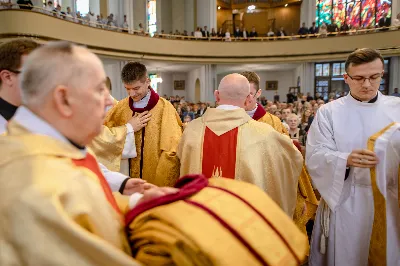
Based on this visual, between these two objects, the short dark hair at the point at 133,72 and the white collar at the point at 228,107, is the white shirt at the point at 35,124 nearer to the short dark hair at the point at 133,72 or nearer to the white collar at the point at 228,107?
the white collar at the point at 228,107

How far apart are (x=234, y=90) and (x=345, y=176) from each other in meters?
1.05

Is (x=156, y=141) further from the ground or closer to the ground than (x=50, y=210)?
closer to the ground

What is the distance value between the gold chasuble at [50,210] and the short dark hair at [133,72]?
A: 1851 millimetres

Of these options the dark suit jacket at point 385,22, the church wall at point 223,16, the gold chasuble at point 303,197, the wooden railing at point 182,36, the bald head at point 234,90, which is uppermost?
the church wall at point 223,16

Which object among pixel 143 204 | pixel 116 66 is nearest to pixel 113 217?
pixel 143 204

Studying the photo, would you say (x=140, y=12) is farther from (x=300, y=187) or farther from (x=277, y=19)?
(x=300, y=187)

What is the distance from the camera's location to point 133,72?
2.90 m

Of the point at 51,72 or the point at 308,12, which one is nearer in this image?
the point at 51,72

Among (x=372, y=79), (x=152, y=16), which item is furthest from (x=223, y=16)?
(x=372, y=79)

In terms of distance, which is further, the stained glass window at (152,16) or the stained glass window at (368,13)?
the stained glass window at (152,16)

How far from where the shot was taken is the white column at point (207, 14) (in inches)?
819

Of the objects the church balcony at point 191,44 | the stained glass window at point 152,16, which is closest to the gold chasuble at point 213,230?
the church balcony at point 191,44

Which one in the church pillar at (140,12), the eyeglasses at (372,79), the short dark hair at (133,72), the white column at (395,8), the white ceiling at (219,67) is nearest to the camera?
the eyeglasses at (372,79)

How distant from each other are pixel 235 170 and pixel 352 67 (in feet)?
3.62
